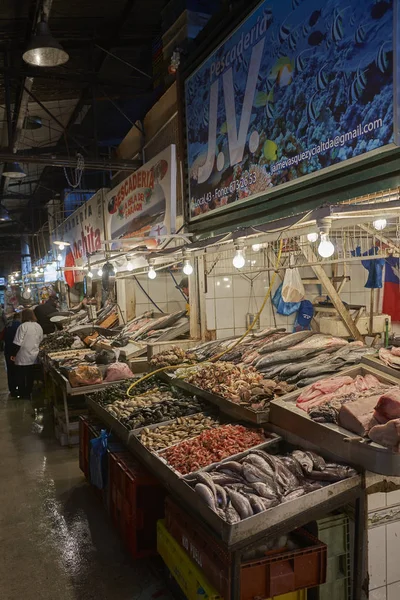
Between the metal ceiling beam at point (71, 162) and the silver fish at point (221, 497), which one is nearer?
the silver fish at point (221, 497)

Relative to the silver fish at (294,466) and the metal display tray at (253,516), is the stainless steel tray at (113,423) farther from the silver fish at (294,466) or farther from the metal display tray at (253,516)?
the silver fish at (294,466)

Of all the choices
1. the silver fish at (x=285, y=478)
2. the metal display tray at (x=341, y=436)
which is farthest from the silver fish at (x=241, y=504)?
the metal display tray at (x=341, y=436)

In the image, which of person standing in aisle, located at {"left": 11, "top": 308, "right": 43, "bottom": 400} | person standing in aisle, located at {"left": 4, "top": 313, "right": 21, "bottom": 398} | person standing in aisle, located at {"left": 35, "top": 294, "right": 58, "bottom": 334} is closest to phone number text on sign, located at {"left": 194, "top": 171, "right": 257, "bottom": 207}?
person standing in aisle, located at {"left": 11, "top": 308, "right": 43, "bottom": 400}

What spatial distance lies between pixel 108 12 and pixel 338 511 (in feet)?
32.7

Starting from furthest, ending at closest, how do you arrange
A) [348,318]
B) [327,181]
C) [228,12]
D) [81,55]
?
[81,55] → [348,318] → [228,12] → [327,181]

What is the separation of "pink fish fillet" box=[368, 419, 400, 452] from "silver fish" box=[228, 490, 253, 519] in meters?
1.08

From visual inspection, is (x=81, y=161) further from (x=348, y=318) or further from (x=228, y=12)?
(x=348, y=318)

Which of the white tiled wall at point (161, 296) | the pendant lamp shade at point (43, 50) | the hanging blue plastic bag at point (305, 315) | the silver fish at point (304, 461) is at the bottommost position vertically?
the silver fish at point (304, 461)

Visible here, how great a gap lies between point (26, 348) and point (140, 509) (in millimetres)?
8415

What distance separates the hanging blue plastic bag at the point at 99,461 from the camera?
235 inches

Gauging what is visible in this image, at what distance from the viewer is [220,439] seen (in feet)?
15.5

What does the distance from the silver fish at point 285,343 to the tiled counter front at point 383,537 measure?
11.1 feet

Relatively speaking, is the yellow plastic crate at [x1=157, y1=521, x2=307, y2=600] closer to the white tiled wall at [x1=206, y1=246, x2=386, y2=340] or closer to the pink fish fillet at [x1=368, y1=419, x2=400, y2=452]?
the pink fish fillet at [x1=368, y1=419, x2=400, y2=452]

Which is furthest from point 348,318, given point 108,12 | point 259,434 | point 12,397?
point 12,397
